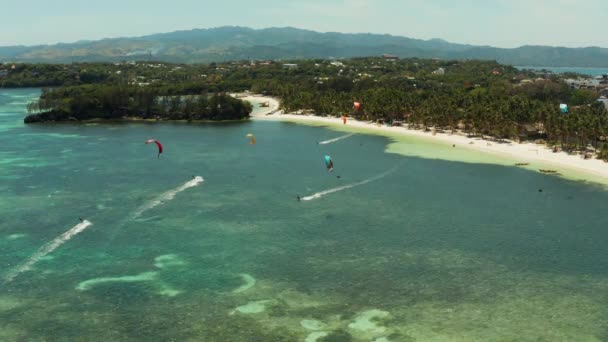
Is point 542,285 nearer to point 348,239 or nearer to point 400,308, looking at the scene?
point 400,308

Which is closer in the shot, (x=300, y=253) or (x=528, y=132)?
(x=300, y=253)

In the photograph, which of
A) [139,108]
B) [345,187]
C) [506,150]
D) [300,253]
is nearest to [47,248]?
[300,253]

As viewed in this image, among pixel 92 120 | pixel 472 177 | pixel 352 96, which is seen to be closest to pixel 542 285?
pixel 472 177

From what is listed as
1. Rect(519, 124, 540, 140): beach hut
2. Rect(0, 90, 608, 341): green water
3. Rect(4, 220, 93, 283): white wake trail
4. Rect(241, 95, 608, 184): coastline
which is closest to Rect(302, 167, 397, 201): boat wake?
Rect(0, 90, 608, 341): green water

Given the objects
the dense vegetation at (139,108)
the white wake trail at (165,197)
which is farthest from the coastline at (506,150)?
the white wake trail at (165,197)

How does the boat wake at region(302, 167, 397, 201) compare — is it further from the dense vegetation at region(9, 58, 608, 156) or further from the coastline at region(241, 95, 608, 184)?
the dense vegetation at region(9, 58, 608, 156)

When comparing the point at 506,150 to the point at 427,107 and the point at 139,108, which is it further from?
the point at 139,108

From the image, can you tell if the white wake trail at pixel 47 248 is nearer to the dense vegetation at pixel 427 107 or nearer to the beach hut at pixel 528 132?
the dense vegetation at pixel 427 107
